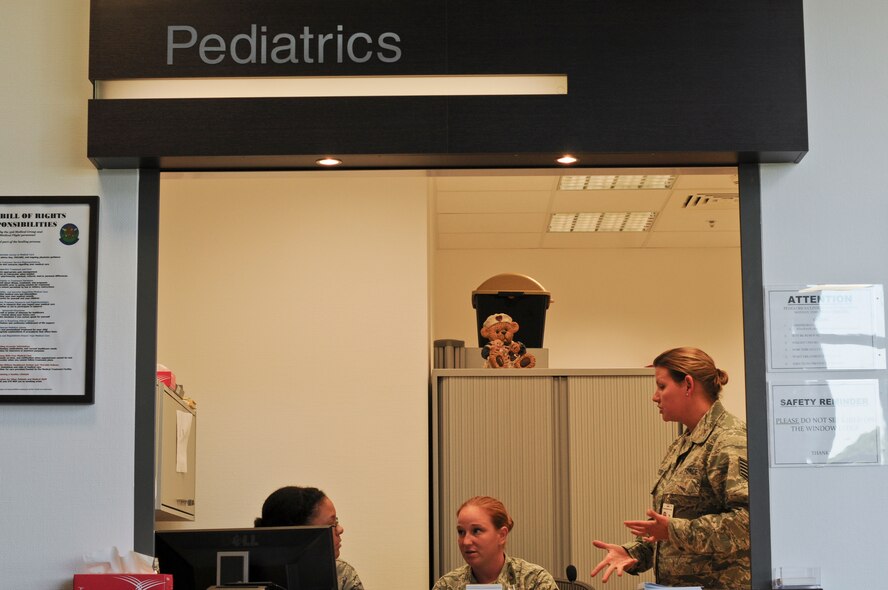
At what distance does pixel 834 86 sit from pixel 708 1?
0.47 meters

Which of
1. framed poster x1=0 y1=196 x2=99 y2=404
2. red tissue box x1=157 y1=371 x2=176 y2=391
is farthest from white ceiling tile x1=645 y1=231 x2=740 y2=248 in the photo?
framed poster x1=0 y1=196 x2=99 y2=404

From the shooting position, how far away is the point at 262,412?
580cm

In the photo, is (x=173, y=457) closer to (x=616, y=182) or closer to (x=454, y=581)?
(x=454, y=581)

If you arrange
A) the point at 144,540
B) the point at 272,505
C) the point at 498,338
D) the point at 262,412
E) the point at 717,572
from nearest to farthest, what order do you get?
the point at 144,540
the point at 717,572
the point at 272,505
the point at 262,412
the point at 498,338

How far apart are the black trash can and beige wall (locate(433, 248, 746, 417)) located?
8.33ft

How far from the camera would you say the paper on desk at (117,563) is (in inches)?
127

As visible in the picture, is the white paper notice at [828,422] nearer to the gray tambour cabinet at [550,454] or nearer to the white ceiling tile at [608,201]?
the gray tambour cabinet at [550,454]

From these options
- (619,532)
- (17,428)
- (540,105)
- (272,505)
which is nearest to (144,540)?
(17,428)

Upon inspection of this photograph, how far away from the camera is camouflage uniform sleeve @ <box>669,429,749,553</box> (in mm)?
3752

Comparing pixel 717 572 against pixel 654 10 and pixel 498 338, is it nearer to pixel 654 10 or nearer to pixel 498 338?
pixel 654 10

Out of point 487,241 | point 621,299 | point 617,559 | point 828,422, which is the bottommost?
point 617,559

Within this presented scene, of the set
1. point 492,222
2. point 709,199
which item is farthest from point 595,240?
point 709,199

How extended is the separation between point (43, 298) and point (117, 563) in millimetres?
801

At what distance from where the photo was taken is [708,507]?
13.0ft
